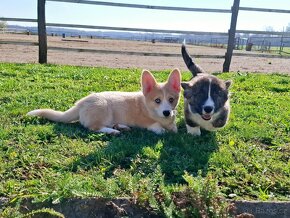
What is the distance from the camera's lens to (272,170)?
326cm

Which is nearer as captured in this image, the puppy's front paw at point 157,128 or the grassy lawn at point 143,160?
the grassy lawn at point 143,160

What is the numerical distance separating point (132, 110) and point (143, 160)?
109cm

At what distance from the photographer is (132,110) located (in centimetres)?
431

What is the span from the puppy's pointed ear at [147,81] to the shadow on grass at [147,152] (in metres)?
0.50

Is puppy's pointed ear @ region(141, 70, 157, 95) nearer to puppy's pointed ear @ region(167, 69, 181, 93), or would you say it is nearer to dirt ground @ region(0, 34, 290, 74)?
puppy's pointed ear @ region(167, 69, 181, 93)

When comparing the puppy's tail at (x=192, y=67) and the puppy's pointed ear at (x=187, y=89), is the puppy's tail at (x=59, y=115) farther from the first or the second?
the puppy's tail at (x=192, y=67)

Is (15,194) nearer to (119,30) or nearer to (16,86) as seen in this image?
(16,86)

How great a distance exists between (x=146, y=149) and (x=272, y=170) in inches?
46.5

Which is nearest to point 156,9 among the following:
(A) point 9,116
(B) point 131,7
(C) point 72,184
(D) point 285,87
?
(B) point 131,7

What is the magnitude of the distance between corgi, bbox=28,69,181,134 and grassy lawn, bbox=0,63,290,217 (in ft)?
0.40

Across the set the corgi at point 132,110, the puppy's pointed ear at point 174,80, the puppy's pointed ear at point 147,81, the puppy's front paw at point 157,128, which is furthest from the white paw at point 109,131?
the puppy's pointed ear at point 174,80

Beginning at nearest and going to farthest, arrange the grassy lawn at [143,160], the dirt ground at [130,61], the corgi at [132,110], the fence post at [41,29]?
the grassy lawn at [143,160] < the corgi at [132,110] < the fence post at [41,29] < the dirt ground at [130,61]

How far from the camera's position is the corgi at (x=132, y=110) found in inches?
159

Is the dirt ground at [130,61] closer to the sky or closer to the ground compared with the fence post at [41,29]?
closer to the ground
